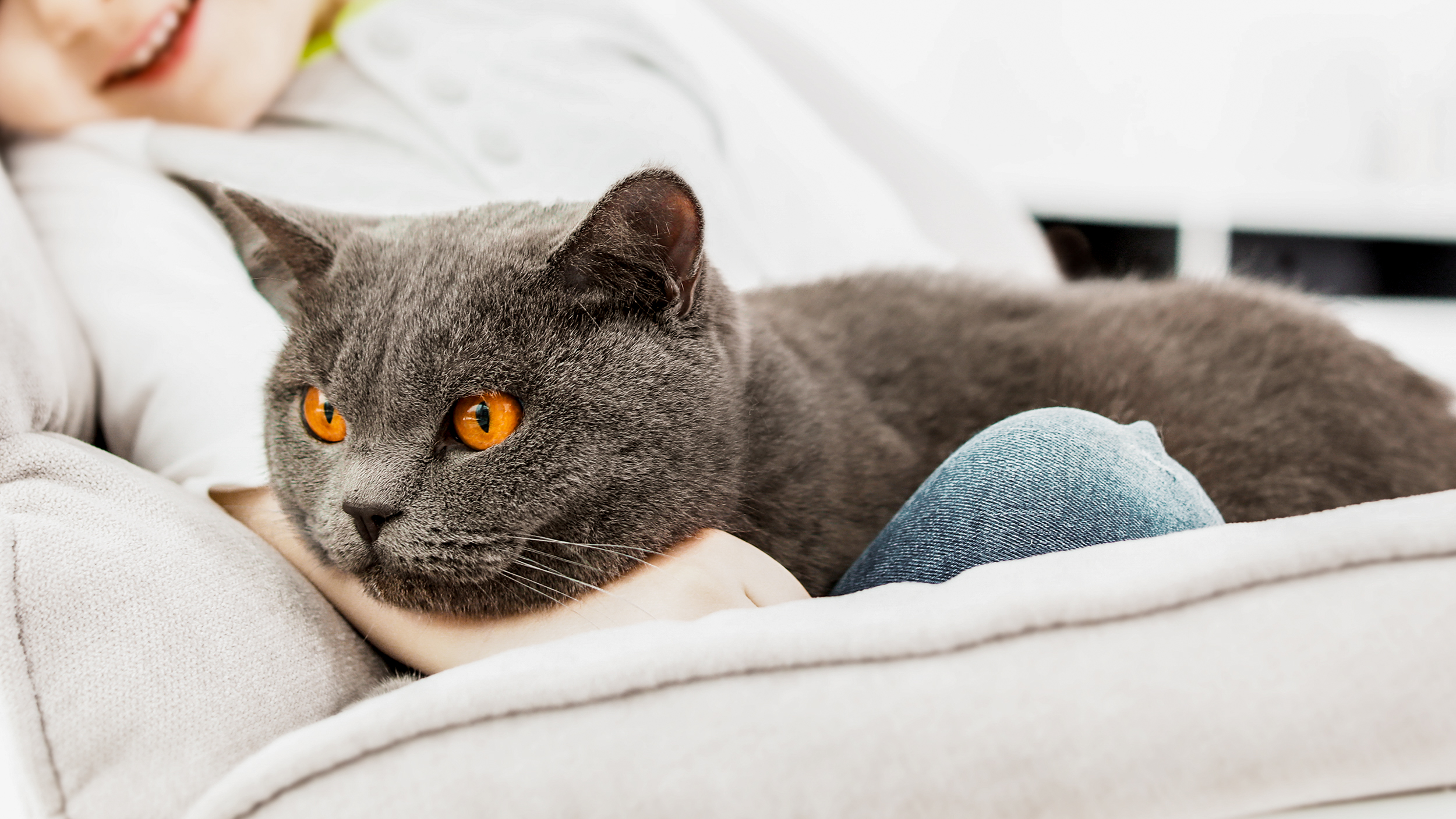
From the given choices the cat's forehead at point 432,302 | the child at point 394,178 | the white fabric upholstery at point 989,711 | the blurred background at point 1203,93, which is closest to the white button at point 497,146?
the child at point 394,178

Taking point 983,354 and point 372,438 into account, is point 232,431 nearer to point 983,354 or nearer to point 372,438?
point 372,438

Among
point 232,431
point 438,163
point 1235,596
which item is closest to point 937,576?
point 1235,596

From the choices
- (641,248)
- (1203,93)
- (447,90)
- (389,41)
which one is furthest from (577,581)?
(1203,93)

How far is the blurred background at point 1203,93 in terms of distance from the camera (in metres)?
2.96

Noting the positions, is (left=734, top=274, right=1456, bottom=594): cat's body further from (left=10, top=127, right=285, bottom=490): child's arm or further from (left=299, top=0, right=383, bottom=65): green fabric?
(left=299, top=0, right=383, bottom=65): green fabric

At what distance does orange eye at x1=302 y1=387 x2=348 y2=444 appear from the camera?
71 cm

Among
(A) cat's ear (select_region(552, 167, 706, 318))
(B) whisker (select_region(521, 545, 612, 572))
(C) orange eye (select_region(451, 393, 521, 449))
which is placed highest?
(A) cat's ear (select_region(552, 167, 706, 318))

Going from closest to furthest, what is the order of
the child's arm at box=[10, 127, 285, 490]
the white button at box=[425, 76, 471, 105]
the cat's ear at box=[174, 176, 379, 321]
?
the cat's ear at box=[174, 176, 379, 321], the child's arm at box=[10, 127, 285, 490], the white button at box=[425, 76, 471, 105]

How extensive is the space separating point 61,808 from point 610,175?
0.80 meters

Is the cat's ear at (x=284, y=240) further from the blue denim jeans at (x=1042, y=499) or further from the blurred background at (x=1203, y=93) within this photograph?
the blurred background at (x=1203, y=93)

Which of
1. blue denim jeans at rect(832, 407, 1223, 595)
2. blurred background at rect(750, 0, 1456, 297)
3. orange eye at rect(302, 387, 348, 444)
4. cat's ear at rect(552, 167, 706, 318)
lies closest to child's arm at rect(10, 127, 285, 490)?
orange eye at rect(302, 387, 348, 444)

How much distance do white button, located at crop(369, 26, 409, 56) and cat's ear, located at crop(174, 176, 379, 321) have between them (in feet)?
1.45

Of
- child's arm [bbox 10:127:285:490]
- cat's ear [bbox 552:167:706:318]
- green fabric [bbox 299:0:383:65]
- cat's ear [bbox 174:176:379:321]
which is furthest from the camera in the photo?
green fabric [bbox 299:0:383:65]

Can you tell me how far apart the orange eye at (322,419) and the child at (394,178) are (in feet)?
0.41
